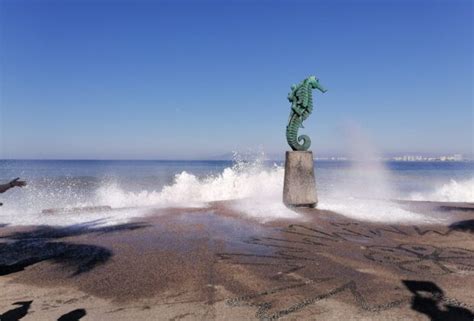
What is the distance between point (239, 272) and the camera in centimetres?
556

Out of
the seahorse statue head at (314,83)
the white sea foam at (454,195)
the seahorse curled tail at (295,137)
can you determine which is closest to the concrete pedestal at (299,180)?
the seahorse curled tail at (295,137)

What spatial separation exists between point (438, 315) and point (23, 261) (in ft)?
20.9

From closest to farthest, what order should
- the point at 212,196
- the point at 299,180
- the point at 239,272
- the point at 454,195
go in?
the point at 239,272, the point at 299,180, the point at 212,196, the point at 454,195

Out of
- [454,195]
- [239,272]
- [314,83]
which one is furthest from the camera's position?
[454,195]

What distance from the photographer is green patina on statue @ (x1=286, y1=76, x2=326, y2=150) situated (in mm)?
12164

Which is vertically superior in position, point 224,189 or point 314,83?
point 314,83

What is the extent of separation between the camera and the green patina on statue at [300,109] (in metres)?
12.2

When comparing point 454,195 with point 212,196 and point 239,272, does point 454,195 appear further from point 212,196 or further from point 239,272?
point 239,272

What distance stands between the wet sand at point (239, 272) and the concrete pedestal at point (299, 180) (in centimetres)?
246

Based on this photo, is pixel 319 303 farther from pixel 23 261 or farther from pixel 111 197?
pixel 111 197

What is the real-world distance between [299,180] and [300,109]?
8.08ft

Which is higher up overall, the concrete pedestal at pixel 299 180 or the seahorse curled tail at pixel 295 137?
the seahorse curled tail at pixel 295 137

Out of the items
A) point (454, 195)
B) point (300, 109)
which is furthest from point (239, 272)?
point (454, 195)

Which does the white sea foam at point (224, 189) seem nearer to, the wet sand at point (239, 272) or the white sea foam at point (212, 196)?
the white sea foam at point (212, 196)
